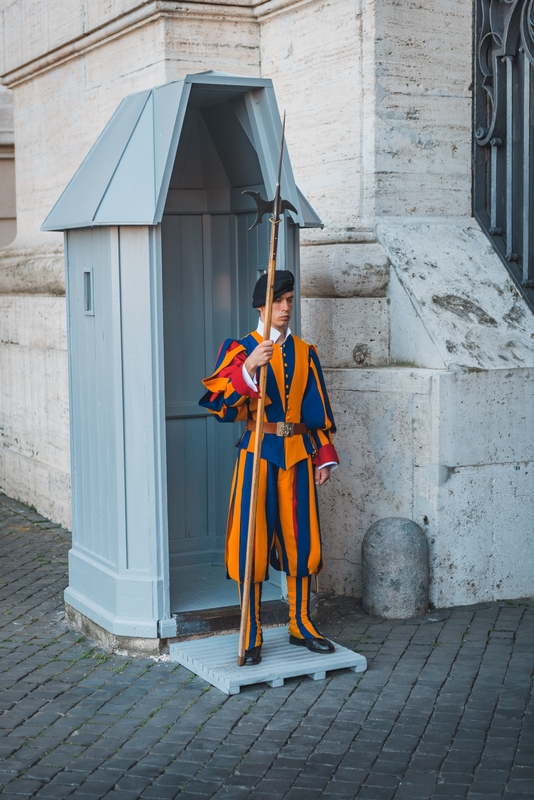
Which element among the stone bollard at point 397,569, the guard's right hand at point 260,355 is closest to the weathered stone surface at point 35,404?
the stone bollard at point 397,569

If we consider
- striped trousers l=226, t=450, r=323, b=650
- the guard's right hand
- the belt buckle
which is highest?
the guard's right hand

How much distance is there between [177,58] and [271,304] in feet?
8.61

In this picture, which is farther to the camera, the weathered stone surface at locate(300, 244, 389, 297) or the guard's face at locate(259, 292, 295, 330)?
the weathered stone surface at locate(300, 244, 389, 297)

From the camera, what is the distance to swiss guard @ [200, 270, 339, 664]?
4.73 metres

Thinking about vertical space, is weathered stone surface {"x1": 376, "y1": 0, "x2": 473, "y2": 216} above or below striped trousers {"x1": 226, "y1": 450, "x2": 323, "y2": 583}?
above

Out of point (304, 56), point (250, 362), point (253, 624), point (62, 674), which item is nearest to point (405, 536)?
point (253, 624)

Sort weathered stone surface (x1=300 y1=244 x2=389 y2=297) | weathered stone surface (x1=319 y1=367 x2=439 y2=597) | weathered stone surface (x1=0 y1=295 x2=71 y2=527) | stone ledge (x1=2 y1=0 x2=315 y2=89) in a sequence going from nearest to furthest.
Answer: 1. weathered stone surface (x1=319 y1=367 x2=439 y2=597)
2. weathered stone surface (x1=300 y1=244 x2=389 y2=297)
3. stone ledge (x1=2 y1=0 x2=315 y2=89)
4. weathered stone surface (x1=0 y1=295 x2=71 y2=527)

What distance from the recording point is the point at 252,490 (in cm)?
457

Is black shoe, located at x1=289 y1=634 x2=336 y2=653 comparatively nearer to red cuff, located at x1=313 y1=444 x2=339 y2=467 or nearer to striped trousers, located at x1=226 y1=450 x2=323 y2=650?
striped trousers, located at x1=226 y1=450 x2=323 y2=650

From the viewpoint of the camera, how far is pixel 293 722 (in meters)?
4.20

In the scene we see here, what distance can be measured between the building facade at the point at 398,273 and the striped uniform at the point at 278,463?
0.91 meters

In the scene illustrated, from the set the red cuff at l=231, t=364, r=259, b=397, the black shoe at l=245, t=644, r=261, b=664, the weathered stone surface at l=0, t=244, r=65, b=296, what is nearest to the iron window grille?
the red cuff at l=231, t=364, r=259, b=397

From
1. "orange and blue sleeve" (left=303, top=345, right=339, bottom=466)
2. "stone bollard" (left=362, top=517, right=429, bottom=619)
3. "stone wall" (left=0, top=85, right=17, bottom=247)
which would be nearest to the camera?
"orange and blue sleeve" (left=303, top=345, right=339, bottom=466)

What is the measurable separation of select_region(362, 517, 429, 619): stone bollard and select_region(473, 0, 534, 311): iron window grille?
5.13ft
